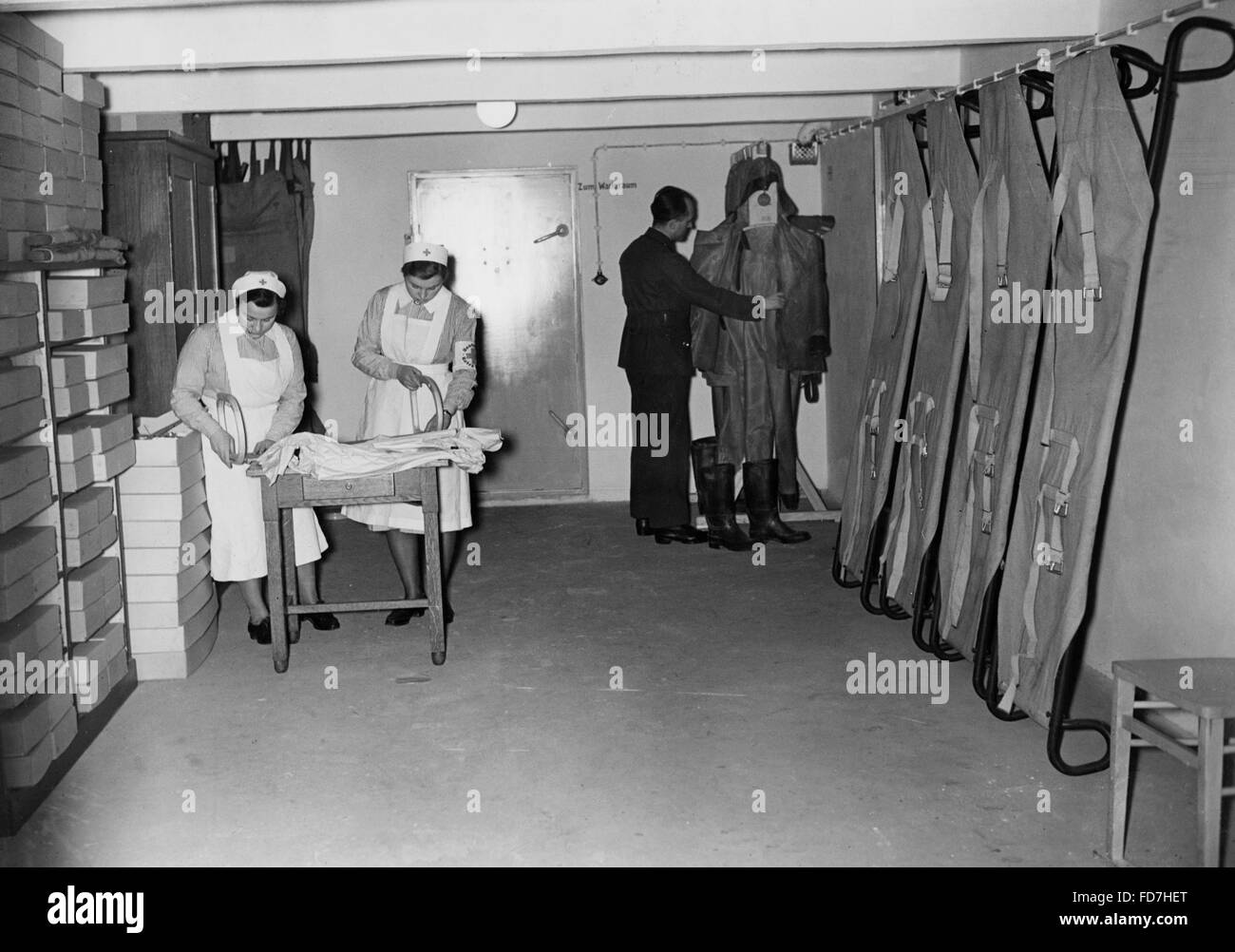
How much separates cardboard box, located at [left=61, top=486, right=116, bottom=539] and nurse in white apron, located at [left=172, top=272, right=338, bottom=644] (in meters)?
0.49

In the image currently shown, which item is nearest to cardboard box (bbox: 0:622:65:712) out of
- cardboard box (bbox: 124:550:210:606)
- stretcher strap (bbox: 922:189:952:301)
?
cardboard box (bbox: 124:550:210:606)

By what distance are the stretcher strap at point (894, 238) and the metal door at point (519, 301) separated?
3117 millimetres

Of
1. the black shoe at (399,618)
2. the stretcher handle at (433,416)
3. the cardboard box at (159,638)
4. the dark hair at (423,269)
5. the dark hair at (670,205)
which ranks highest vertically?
the dark hair at (670,205)

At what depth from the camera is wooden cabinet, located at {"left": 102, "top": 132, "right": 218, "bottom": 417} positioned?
5.82 m

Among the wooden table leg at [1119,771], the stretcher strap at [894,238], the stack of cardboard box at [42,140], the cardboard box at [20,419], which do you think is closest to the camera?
the wooden table leg at [1119,771]

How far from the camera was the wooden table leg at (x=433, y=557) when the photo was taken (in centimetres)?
515

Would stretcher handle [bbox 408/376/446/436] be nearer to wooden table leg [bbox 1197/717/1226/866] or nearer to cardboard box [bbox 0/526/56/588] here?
cardboard box [bbox 0/526/56/588]

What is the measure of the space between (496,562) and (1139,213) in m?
4.09

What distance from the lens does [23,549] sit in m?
4.01

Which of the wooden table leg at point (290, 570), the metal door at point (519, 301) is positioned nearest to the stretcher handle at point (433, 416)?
the wooden table leg at point (290, 570)

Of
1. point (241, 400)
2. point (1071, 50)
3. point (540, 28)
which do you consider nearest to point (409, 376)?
point (241, 400)

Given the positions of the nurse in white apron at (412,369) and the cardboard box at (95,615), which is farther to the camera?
the nurse in white apron at (412,369)

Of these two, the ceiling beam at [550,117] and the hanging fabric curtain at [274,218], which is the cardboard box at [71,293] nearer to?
the ceiling beam at [550,117]

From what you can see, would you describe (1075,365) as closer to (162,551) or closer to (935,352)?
(935,352)
